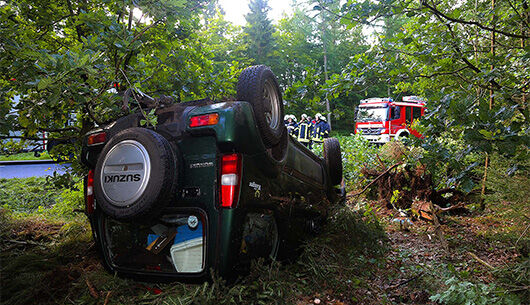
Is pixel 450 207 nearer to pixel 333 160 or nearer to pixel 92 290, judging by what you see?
pixel 333 160

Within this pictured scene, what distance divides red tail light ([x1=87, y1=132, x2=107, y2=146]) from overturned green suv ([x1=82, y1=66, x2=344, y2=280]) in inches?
0.6

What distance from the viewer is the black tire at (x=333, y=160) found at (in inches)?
207

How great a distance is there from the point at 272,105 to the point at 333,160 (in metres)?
2.60

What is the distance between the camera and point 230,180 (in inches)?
83.5

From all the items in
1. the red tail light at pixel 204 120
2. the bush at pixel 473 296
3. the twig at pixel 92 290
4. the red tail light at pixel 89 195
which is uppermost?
the red tail light at pixel 204 120

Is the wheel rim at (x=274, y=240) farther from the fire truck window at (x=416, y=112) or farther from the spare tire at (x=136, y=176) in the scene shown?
the fire truck window at (x=416, y=112)

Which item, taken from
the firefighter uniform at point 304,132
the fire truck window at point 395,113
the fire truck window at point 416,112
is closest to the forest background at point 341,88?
the firefighter uniform at point 304,132

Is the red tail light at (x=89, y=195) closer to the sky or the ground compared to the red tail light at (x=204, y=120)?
closer to the ground

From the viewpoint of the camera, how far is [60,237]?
3.69m

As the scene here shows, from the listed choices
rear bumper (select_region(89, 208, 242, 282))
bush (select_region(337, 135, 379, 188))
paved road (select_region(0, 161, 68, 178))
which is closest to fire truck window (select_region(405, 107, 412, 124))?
bush (select_region(337, 135, 379, 188))

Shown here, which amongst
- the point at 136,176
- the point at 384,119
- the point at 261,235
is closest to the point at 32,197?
the point at 136,176

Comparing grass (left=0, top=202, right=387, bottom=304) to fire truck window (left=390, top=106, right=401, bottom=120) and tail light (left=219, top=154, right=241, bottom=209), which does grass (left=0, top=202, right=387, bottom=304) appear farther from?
fire truck window (left=390, top=106, right=401, bottom=120)

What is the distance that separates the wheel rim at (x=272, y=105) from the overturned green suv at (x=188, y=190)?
0.95 feet

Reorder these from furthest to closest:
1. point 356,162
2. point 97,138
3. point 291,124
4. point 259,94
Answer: point 291,124 → point 356,162 → point 97,138 → point 259,94
